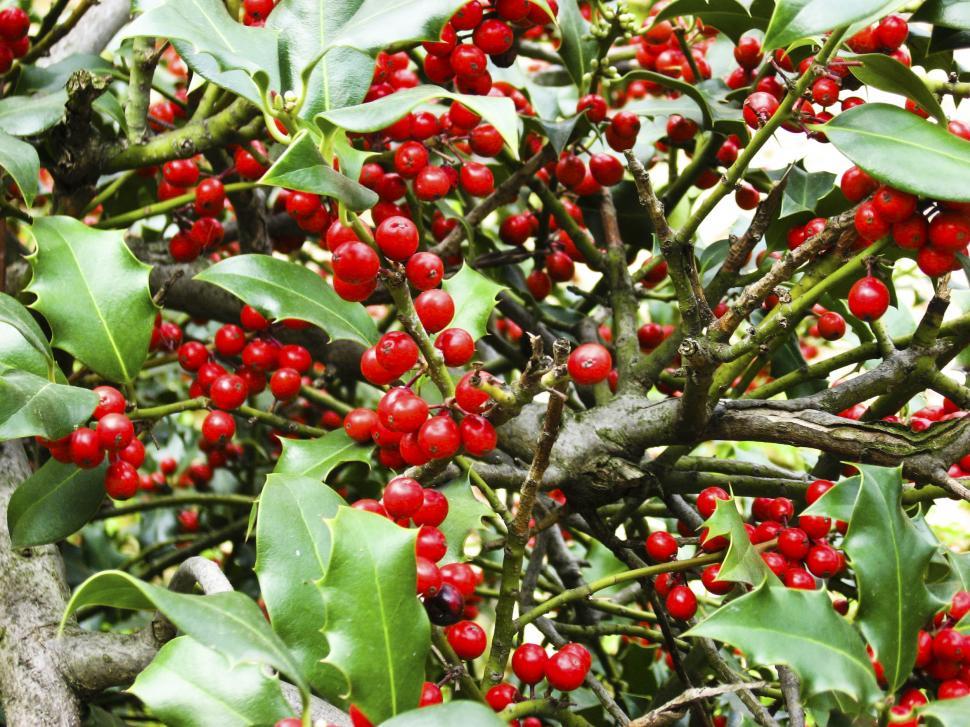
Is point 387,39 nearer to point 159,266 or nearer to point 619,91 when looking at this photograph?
point 159,266

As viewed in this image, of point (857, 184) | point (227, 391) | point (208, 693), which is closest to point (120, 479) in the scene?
point (227, 391)

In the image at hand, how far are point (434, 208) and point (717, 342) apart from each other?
75 cm

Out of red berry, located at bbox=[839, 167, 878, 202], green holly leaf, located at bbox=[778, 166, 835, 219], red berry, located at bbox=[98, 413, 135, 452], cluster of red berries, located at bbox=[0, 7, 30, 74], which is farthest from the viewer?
cluster of red berries, located at bbox=[0, 7, 30, 74]

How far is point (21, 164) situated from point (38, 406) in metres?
0.28

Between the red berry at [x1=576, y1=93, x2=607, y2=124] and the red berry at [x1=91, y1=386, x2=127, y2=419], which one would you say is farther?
the red berry at [x1=576, y1=93, x2=607, y2=124]

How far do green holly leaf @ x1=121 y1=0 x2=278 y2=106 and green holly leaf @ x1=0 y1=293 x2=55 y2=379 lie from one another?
0.32 m

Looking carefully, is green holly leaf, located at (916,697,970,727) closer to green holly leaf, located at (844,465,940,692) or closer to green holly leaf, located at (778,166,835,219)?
green holly leaf, located at (844,465,940,692)

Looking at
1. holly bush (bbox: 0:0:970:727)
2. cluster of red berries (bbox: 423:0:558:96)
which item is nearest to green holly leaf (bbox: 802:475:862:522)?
holly bush (bbox: 0:0:970:727)

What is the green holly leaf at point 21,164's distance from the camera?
992 millimetres

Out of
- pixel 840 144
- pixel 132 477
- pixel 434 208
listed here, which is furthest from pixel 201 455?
pixel 840 144

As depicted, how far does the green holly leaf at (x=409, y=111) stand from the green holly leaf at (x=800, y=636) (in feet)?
1.31

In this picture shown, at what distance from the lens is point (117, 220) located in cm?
132

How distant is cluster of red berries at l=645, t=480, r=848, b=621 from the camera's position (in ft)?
3.21

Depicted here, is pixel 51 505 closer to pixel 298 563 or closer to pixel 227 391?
pixel 227 391
